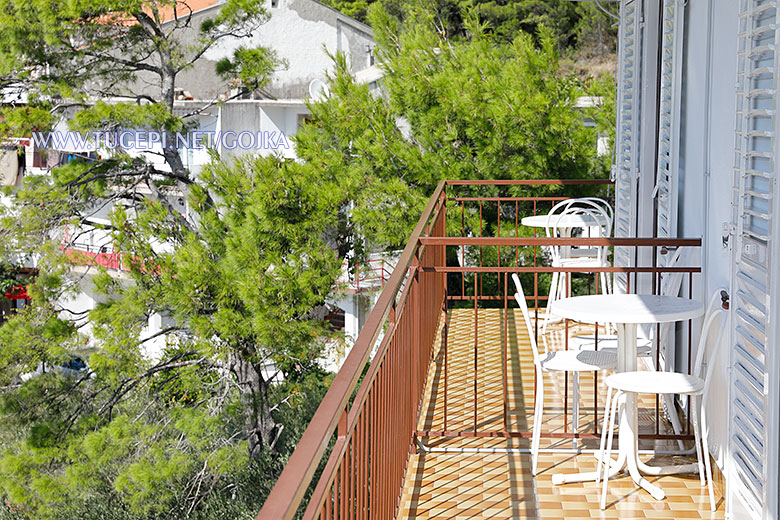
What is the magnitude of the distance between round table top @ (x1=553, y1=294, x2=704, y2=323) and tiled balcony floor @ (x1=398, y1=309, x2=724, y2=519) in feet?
2.49

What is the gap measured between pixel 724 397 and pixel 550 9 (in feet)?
107

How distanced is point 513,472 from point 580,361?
62 cm

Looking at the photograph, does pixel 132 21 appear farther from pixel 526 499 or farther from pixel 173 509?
pixel 526 499

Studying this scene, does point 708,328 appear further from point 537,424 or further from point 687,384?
point 537,424

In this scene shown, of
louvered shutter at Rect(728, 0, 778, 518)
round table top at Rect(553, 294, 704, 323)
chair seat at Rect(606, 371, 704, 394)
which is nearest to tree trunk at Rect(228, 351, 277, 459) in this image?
round table top at Rect(553, 294, 704, 323)

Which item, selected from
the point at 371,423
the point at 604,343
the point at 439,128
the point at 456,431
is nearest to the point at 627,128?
the point at 604,343

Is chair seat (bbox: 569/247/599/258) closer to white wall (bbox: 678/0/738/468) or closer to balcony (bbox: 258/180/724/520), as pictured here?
balcony (bbox: 258/180/724/520)

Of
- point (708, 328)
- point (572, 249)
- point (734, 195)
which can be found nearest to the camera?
point (734, 195)

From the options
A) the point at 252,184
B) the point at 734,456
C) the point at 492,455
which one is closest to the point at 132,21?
the point at 252,184

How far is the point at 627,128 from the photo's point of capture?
7355mm

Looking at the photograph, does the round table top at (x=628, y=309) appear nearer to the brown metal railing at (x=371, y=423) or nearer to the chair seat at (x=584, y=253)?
the brown metal railing at (x=371, y=423)

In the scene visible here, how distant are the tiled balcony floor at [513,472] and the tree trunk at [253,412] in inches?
433

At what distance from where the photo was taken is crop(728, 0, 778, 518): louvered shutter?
3.06 m

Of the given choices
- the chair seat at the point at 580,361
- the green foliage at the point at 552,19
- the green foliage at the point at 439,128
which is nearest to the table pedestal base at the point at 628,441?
the chair seat at the point at 580,361
